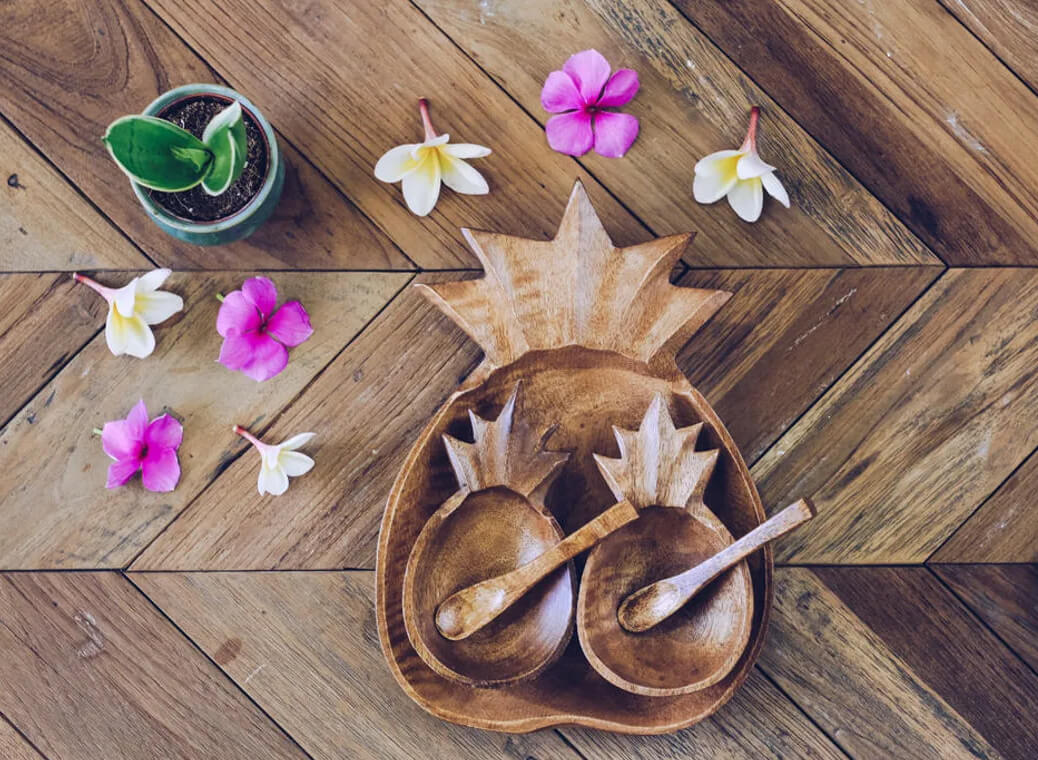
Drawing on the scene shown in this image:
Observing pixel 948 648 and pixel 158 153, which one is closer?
pixel 158 153

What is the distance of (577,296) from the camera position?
621mm

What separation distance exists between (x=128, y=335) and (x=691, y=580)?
452 millimetres

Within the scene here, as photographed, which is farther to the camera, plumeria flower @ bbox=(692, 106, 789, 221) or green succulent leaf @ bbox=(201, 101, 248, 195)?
plumeria flower @ bbox=(692, 106, 789, 221)

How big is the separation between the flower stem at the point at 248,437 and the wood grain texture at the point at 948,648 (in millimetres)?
455

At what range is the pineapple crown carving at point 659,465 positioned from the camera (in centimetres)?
60

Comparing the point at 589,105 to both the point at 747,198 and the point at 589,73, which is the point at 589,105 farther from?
the point at 747,198

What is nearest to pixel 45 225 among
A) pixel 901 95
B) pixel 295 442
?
pixel 295 442

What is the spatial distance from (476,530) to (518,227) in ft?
0.79

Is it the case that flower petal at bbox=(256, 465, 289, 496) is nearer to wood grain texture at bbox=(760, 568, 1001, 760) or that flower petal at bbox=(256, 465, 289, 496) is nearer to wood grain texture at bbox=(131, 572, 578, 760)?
wood grain texture at bbox=(131, 572, 578, 760)

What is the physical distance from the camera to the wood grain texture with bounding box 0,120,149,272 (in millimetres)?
693

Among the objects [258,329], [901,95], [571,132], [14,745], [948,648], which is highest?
[901,95]

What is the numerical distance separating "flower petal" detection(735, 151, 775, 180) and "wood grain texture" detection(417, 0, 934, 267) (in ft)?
0.14

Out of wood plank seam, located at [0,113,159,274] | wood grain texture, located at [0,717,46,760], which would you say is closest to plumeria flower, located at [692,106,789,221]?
wood plank seam, located at [0,113,159,274]

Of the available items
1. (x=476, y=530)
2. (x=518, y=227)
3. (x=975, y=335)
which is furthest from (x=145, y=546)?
(x=975, y=335)
